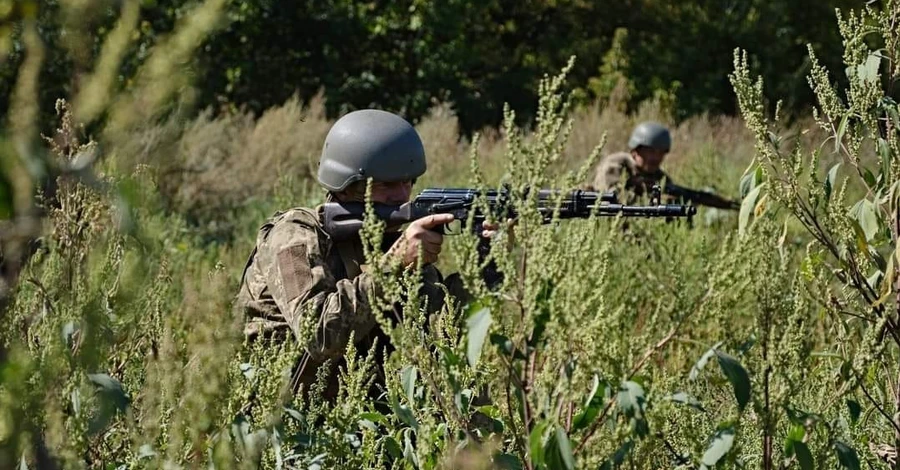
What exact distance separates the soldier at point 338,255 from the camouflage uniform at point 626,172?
20.3 ft

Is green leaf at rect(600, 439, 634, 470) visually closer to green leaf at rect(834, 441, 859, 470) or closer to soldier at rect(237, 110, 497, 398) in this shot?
green leaf at rect(834, 441, 859, 470)

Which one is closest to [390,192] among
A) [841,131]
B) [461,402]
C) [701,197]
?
[841,131]

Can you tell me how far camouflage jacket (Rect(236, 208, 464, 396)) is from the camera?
144 inches

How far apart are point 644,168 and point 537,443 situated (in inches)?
356

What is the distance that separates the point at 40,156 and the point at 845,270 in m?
2.18

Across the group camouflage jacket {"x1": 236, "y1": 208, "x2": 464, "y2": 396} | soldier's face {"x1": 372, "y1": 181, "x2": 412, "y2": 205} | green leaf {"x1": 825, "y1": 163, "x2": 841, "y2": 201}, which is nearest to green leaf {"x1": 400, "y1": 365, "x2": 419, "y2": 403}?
camouflage jacket {"x1": 236, "y1": 208, "x2": 464, "y2": 396}

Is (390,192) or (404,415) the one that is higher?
(390,192)

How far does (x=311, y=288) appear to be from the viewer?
148 inches

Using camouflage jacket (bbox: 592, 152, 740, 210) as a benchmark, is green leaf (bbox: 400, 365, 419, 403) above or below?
below

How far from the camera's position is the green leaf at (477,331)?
2.12 meters

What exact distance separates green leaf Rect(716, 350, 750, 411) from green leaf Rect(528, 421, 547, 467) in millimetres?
313

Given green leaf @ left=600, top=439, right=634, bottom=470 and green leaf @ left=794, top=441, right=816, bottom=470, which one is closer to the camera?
green leaf @ left=600, top=439, right=634, bottom=470

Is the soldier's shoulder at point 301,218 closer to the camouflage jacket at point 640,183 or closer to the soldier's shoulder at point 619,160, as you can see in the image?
the camouflage jacket at point 640,183

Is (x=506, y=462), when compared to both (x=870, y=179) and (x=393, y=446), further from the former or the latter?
(x=870, y=179)
